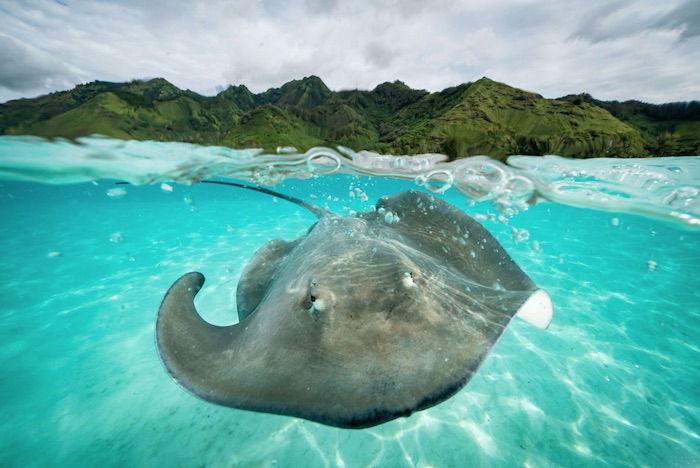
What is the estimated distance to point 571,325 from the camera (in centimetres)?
660

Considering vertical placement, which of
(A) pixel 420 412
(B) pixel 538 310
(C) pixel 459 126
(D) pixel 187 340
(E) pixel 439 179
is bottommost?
(A) pixel 420 412

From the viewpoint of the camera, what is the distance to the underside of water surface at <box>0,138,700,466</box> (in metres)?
3.66

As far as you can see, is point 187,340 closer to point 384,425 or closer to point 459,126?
point 384,425

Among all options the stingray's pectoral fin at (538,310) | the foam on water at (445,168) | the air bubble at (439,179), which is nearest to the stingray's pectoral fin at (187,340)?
the stingray's pectoral fin at (538,310)

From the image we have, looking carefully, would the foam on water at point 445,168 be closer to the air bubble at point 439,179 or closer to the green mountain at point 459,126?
the air bubble at point 439,179

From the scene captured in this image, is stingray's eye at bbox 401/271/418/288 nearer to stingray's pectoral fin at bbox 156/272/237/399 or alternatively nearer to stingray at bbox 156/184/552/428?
stingray at bbox 156/184/552/428

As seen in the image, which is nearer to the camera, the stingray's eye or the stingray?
the stingray

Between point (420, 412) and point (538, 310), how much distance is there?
9.96ft

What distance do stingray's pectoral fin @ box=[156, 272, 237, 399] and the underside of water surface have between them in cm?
229

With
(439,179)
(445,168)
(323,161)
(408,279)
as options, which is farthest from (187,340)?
(439,179)

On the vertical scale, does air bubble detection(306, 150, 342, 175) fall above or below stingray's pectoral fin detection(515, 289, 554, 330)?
above

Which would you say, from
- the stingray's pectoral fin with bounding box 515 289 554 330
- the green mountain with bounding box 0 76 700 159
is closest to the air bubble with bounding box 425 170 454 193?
the green mountain with bounding box 0 76 700 159

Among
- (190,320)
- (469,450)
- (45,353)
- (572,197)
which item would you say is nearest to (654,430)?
(469,450)

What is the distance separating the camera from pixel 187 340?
7.76ft
